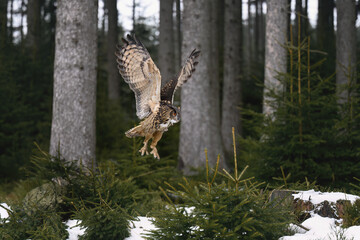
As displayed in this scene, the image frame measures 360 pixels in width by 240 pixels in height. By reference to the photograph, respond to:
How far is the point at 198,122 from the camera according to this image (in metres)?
10.1

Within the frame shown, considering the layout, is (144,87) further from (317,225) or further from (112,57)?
(112,57)

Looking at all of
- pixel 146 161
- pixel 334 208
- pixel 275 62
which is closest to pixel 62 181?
pixel 146 161

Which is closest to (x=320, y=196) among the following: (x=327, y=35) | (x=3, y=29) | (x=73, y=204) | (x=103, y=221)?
(x=103, y=221)

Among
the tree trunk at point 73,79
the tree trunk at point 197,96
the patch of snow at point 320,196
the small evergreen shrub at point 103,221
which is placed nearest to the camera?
the small evergreen shrub at point 103,221

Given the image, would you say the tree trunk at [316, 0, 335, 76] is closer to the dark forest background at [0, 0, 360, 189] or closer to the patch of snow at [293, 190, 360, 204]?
the dark forest background at [0, 0, 360, 189]

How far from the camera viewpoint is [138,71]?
2.58 metres

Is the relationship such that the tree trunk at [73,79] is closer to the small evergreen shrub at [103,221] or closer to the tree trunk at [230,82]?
the small evergreen shrub at [103,221]

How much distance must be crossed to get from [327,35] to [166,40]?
6.16 m

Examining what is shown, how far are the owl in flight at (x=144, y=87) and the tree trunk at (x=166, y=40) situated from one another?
39.5 feet

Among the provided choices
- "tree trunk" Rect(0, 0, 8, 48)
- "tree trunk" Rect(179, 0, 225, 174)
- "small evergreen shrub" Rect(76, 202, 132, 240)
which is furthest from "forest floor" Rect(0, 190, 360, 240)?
"tree trunk" Rect(0, 0, 8, 48)

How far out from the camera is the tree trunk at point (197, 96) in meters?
9.98

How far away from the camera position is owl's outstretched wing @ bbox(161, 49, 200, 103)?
2.53 m

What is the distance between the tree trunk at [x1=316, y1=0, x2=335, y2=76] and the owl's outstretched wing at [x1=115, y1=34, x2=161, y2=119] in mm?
11439

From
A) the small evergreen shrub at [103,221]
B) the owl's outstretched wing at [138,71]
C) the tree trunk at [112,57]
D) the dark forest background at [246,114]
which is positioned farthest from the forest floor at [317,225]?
the tree trunk at [112,57]
